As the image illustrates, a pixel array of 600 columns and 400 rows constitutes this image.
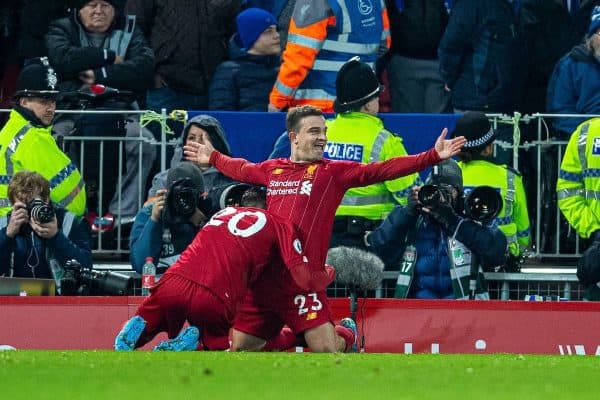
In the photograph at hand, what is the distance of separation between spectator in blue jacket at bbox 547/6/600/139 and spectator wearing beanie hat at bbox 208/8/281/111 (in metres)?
2.48

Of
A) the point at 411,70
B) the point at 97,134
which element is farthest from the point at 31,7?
the point at 411,70

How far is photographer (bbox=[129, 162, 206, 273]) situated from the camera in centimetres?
1361

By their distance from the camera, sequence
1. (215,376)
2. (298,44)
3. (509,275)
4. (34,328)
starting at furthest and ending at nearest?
1. (298,44)
2. (509,275)
3. (34,328)
4. (215,376)

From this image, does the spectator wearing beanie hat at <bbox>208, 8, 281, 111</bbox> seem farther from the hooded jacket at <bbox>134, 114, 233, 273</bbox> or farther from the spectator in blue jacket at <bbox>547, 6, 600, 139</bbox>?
the spectator in blue jacket at <bbox>547, 6, 600, 139</bbox>

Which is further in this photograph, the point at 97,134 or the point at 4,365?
the point at 97,134

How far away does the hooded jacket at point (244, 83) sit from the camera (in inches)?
623

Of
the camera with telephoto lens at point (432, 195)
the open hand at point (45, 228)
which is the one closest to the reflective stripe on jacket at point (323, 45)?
the camera with telephoto lens at point (432, 195)

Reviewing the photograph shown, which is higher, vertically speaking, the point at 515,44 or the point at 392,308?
the point at 515,44

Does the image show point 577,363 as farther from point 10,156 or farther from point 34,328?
point 10,156

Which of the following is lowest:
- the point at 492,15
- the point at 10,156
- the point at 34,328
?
the point at 34,328

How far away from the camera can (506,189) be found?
46.8 ft

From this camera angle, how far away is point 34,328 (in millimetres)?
13039

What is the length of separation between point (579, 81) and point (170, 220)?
155 inches

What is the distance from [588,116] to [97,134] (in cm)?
412
